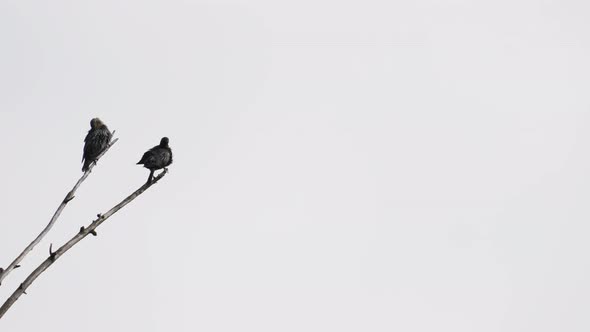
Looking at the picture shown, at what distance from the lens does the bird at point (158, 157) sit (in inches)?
480

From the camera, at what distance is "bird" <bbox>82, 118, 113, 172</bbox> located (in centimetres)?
1689

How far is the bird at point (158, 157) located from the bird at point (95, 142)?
416cm

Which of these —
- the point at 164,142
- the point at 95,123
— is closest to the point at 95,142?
the point at 95,123

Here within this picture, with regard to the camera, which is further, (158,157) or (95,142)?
(95,142)

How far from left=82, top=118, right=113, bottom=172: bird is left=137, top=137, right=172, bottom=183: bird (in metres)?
4.16

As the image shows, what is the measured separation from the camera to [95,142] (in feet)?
56.1

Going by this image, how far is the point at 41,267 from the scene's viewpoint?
647cm

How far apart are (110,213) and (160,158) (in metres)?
4.86

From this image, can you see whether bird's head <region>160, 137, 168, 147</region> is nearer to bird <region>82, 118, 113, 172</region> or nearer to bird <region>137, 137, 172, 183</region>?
bird <region>137, 137, 172, 183</region>

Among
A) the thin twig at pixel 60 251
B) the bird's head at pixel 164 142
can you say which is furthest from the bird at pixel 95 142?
the thin twig at pixel 60 251

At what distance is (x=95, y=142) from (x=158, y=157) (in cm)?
555

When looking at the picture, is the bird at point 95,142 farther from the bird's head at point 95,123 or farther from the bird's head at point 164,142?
the bird's head at point 164,142

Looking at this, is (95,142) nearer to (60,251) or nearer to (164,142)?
(164,142)

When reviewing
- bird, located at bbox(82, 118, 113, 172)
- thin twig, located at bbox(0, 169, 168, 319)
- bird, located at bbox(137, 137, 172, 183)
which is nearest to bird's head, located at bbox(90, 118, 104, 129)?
bird, located at bbox(82, 118, 113, 172)
